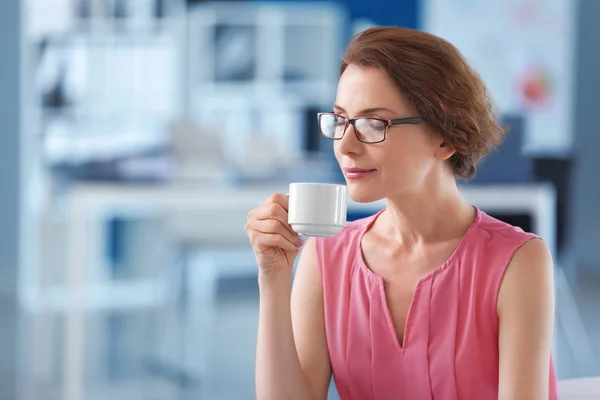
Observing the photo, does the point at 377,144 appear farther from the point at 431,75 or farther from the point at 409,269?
the point at 409,269

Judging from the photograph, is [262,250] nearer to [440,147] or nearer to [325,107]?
[440,147]

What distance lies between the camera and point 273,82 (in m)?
7.27

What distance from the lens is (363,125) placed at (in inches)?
53.4

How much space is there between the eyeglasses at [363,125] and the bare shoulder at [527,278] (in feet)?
0.82

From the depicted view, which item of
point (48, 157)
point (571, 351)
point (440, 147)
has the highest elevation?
point (440, 147)

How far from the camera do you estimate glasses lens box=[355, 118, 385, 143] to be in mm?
1355

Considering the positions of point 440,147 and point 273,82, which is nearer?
point 440,147

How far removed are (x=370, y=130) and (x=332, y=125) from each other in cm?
6

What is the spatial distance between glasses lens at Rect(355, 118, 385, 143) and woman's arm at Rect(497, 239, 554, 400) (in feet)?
0.90

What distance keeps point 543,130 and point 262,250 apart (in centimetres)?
599

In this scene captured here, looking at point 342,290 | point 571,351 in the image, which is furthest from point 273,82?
point 342,290

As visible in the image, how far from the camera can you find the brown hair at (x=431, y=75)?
1.34 metres

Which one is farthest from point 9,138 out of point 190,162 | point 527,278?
point 527,278

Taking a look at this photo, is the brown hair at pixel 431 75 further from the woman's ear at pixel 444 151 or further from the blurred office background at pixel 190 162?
the blurred office background at pixel 190 162
